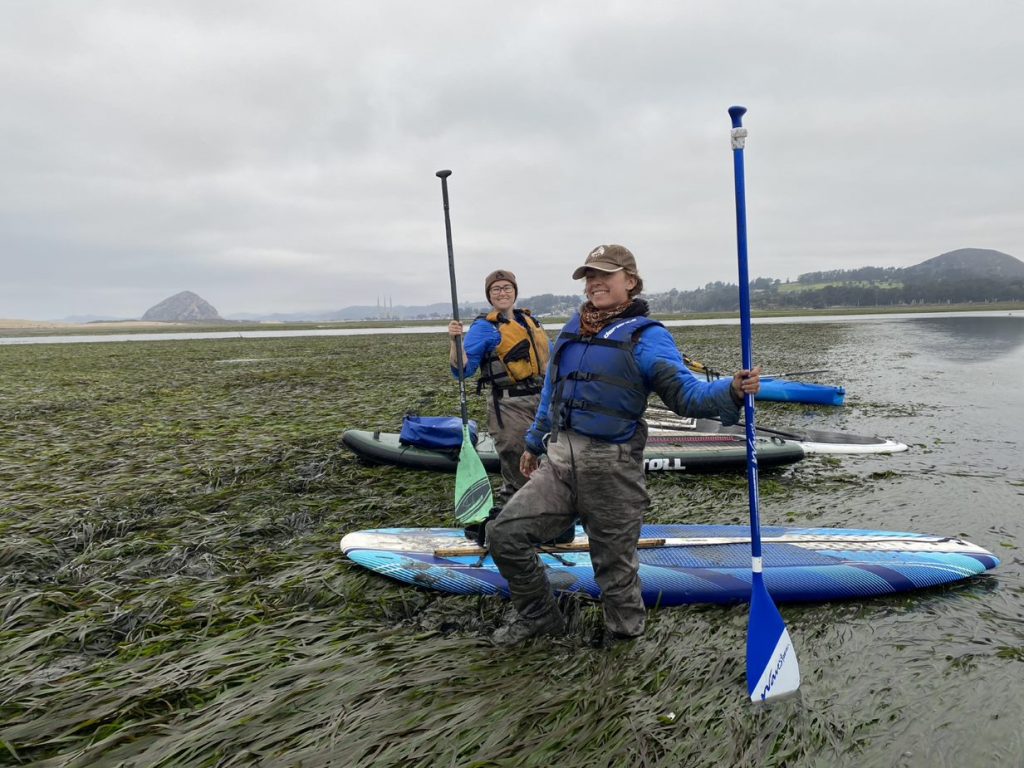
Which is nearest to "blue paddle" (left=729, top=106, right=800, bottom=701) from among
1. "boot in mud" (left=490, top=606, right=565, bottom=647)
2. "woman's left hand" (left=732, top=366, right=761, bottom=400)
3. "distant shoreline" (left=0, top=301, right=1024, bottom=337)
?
"woman's left hand" (left=732, top=366, right=761, bottom=400)

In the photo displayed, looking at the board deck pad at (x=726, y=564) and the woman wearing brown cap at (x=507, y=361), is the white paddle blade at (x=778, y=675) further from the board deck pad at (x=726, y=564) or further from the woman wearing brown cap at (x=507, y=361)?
the woman wearing brown cap at (x=507, y=361)

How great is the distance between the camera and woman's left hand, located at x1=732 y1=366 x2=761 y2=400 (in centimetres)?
311

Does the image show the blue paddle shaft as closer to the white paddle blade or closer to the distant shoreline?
the white paddle blade

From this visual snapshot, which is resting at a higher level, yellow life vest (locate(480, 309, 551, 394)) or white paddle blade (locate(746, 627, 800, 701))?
yellow life vest (locate(480, 309, 551, 394))

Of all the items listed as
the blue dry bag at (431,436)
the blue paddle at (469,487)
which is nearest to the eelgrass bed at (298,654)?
the blue dry bag at (431,436)

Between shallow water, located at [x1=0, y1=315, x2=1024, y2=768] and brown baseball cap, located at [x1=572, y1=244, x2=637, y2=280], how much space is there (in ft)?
9.05

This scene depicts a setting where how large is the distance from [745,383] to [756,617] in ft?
5.52

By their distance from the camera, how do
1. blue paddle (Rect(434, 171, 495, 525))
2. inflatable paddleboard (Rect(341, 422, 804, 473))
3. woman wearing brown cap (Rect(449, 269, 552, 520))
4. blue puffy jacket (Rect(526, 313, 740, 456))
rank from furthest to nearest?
1. inflatable paddleboard (Rect(341, 422, 804, 473))
2. woman wearing brown cap (Rect(449, 269, 552, 520))
3. blue paddle (Rect(434, 171, 495, 525))
4. blue puffy jacket (Rect(526, 313, 740, 456))

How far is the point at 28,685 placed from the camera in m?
3.50

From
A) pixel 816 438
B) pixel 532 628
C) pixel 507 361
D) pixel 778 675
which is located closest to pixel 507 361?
pixel 507 361

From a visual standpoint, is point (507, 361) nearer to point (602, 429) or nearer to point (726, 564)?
point (602, 429)

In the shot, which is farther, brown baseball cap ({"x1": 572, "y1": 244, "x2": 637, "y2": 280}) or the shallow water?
brown baseball cap ({"x1": 572, "y1": 244, "x2": 637, "y2": 280})

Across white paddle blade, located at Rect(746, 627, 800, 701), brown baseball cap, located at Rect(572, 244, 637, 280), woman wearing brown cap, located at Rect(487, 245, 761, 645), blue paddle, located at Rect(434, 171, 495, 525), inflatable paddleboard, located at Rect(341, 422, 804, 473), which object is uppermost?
brown baseball cap, located at Rect(572, 244, 637, 280)

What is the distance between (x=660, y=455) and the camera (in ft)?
27.2
